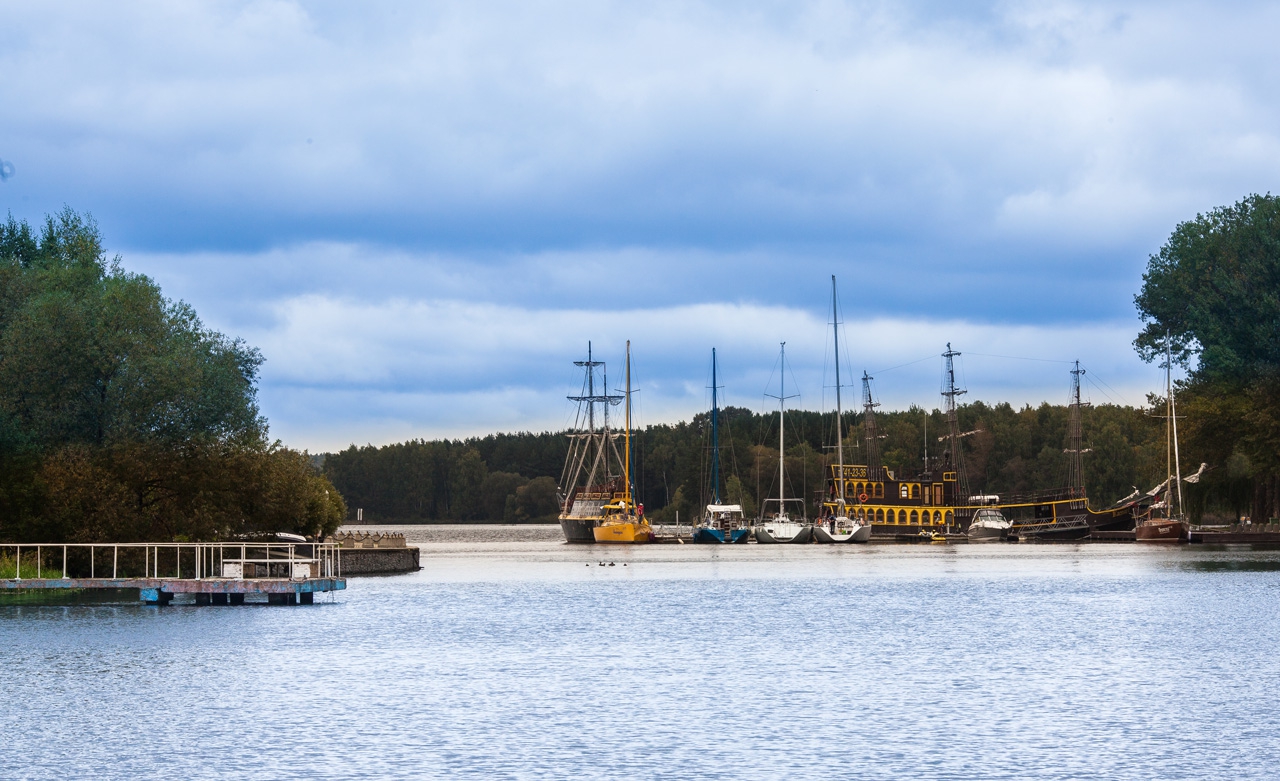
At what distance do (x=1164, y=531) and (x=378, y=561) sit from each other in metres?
80.5

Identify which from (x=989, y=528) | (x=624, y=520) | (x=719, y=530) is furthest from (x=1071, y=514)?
(x=624, y=520)

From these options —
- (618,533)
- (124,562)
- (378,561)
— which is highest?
(124,562)

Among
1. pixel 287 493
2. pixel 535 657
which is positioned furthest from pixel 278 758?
pixel 287 493

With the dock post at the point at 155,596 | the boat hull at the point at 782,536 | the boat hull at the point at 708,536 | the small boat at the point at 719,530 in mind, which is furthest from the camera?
the small boat at the point at 719,530

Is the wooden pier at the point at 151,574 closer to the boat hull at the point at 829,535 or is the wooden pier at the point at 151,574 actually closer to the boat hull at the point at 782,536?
the boat hull at the point at 829,535

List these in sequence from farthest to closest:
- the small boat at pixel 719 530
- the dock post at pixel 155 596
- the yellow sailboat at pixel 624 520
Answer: the yellow sailboat at pixel 624 520 → the small boat at pixel 719 530 → the dock post at pixel 155 596

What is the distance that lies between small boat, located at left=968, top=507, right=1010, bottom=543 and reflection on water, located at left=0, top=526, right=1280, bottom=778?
10438 centimetres

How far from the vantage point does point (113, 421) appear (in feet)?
241

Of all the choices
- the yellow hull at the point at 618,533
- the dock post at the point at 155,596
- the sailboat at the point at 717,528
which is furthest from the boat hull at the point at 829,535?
the dock post at the point at 155,596

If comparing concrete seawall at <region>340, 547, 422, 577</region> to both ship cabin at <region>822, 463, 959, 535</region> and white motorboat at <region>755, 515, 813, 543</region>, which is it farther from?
ship cabin at <region>822, 463, 959, 535</region>

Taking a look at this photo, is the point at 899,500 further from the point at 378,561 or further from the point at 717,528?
the point at 378,561

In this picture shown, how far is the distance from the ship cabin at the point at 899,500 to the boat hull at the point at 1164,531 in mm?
42559

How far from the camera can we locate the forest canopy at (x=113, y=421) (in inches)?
2825

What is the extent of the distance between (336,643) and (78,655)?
29.5 ft
